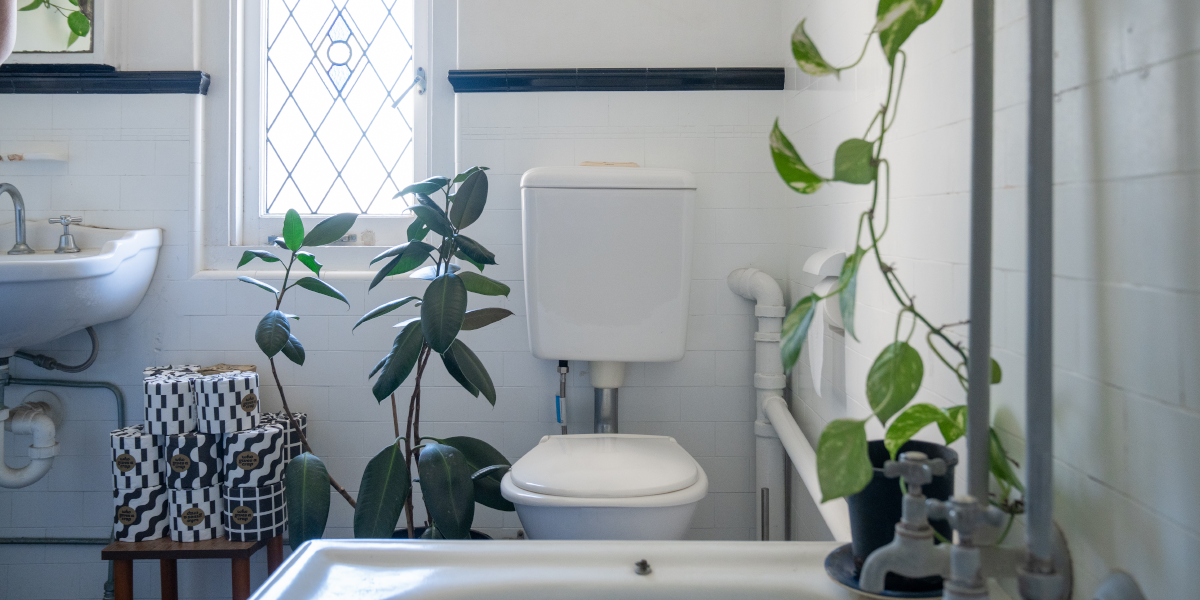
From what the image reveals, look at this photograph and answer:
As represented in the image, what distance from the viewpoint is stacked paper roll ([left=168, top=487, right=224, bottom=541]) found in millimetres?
1912

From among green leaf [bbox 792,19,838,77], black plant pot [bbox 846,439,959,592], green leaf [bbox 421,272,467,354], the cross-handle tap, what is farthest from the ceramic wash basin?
the cross-handle tap

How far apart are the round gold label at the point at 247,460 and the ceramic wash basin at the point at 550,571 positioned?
1072 mm

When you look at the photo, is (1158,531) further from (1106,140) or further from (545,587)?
(545,587)

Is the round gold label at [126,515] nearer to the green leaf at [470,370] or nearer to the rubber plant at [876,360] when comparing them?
the green leaf at [470,370]

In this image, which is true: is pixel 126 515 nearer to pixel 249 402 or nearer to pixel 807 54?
pixel 249 402

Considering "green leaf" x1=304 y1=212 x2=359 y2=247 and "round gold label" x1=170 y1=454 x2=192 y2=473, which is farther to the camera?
"round gold label" x1=170 y1=454 x2=192 y2=473

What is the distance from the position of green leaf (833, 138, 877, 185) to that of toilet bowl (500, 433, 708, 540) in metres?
0.86

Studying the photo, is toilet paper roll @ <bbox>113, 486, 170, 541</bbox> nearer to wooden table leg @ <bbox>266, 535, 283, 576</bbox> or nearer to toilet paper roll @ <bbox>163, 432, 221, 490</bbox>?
toilet paper roll @ <bbox>163, 432, 221, 490</bbox>

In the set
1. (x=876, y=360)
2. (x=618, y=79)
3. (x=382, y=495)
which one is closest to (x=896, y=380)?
(x=876, y=360)

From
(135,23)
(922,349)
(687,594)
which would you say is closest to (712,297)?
(922,349)

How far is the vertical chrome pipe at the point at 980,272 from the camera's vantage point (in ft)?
2.40

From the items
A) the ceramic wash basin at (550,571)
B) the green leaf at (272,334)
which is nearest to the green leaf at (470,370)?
the green leaf at (272,334)

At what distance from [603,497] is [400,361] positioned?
0.52m

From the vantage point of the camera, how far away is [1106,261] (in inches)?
29.7
